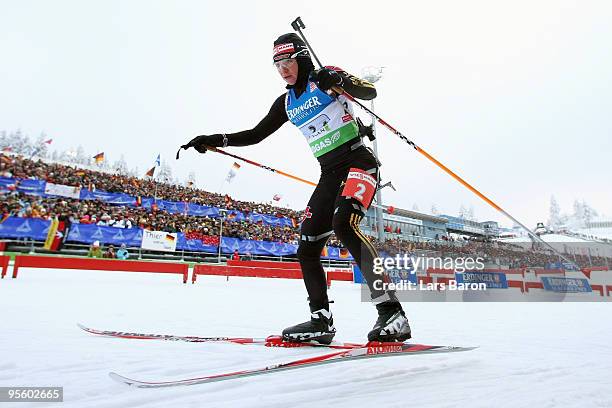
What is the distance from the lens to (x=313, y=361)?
6.64 ft

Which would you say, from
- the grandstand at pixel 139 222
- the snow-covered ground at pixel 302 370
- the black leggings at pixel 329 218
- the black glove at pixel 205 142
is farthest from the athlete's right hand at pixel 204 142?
the grandstand at pixel 139 222

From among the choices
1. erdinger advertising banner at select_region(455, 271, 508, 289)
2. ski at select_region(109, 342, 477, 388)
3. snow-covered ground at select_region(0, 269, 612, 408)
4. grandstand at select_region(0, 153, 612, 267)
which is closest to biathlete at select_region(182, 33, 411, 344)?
ski at select_region(109, 342, 477, 388)

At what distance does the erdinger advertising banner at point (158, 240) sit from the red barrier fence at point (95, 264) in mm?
6865

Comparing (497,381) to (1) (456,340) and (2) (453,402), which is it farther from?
(1) (456,340)

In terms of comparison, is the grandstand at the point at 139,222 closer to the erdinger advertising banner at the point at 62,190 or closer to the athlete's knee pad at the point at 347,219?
the erdinger advertising banner at the point at 62,190

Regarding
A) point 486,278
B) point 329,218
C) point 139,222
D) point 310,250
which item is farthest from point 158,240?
point 329,218

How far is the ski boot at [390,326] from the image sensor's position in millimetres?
2498

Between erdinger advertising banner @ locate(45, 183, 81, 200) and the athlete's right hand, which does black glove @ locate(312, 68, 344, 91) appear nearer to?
the athlete's right hand

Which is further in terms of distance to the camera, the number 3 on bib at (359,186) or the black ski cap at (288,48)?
the black ski cap at (288,48)

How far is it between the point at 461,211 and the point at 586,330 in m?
122

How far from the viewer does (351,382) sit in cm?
193

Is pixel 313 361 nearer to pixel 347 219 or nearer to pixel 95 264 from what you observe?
pixel 347 219

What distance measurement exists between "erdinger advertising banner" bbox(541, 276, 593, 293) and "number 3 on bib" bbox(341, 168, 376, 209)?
39.0ft

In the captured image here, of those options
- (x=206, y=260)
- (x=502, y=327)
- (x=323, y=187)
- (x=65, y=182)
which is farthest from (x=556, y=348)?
(x=65, y=182)
